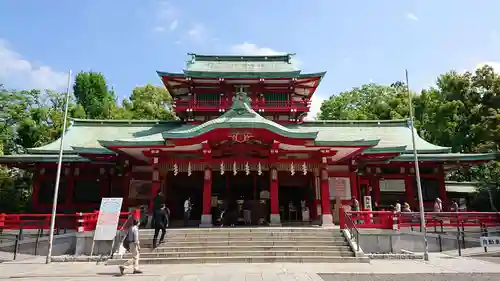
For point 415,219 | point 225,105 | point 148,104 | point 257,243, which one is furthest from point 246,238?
point 148,104

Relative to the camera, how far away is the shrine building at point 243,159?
1823 centimetres

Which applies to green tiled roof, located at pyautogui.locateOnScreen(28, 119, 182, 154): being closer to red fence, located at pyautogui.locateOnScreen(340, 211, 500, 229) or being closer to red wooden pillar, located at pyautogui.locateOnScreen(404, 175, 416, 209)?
red fence, located at pyautogui.locateOnScreen(340, 211, 500, 229)

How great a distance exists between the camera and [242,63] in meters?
29.8

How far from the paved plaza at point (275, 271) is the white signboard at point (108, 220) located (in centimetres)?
130

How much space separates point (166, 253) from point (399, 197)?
55.5 feet

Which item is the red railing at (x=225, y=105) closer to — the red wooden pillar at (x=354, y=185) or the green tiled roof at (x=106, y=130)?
the green tiled roof at (x=106, y=130)

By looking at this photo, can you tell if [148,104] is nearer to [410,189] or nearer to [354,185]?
[354,185]

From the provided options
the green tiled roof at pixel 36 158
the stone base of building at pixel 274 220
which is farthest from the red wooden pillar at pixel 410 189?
the green tiled roof at pixel 36 158

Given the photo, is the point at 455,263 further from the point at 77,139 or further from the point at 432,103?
the point at 432,103

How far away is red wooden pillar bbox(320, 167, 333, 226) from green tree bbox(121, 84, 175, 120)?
3700cm

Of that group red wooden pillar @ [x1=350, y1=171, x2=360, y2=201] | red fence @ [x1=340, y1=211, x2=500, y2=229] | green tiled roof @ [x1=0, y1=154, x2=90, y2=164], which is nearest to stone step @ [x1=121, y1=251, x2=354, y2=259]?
red fence @ [x1=340, y1=211, x2=500, y2=229]

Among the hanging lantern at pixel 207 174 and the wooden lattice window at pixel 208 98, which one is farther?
the wooden lattice window at pixel 208 98

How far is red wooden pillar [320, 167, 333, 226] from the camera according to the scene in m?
18.0

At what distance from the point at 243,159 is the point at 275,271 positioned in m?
8.35
